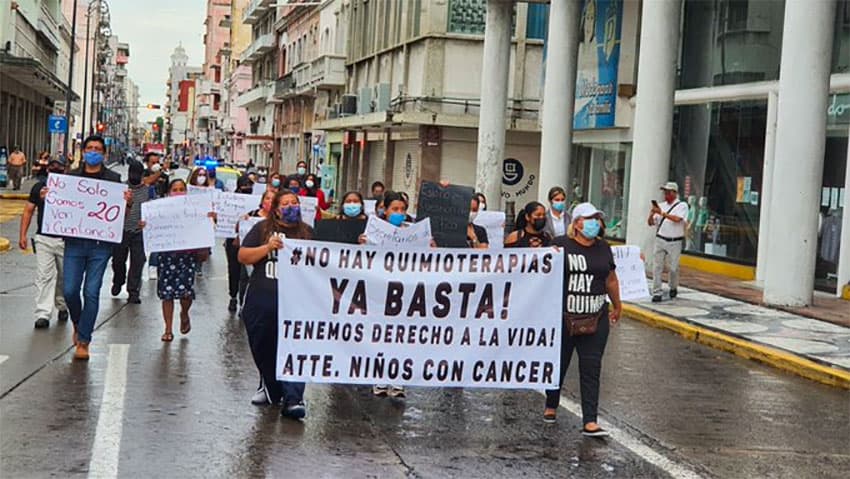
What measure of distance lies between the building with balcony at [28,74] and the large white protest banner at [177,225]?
108 feet

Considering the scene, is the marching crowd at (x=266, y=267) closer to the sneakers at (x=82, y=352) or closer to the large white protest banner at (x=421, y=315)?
the sneakers at (x=82, y=352)

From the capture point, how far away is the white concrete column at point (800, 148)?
18.0 metres

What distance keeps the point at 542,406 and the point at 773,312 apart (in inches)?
350

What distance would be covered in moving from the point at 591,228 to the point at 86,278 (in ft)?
16.3

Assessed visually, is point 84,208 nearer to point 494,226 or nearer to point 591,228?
point 591,228

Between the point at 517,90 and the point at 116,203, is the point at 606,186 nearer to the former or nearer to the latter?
the point at 517,90

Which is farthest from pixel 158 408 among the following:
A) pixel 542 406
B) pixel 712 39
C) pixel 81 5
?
pixel 81 5

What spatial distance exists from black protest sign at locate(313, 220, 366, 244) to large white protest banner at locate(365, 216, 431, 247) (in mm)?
170

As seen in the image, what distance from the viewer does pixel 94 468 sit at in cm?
729

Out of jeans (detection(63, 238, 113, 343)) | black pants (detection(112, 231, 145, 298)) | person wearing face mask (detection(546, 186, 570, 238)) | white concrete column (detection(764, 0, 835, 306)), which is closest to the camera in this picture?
jeans (detection(63, 238, 113, 343))

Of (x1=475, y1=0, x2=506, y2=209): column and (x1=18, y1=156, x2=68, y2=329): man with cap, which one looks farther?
(x1=475, y1=0, x2=506, y2=209): column

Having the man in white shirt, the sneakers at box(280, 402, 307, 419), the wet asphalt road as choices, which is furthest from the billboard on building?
the sneakers at box(280, 402, 307, 419)

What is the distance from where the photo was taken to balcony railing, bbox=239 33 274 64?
3044 inches

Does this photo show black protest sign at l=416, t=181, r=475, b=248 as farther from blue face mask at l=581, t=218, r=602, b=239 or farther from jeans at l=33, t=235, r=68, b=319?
jeans at l=33, t=235, r=68, b=319
